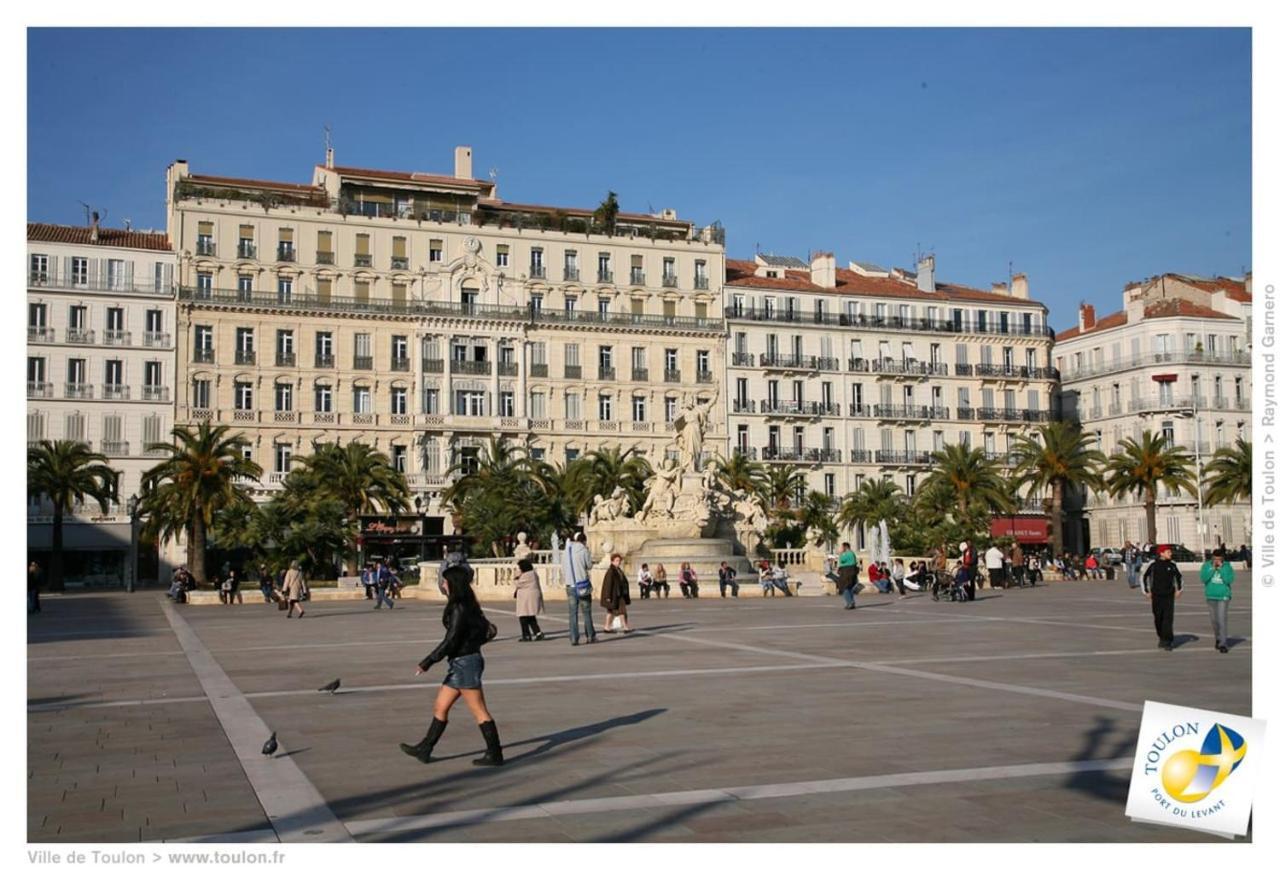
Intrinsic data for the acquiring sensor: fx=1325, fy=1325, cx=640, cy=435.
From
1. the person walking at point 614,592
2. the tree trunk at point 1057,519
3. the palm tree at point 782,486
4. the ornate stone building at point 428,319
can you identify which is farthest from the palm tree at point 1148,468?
the person walking at point 614,592

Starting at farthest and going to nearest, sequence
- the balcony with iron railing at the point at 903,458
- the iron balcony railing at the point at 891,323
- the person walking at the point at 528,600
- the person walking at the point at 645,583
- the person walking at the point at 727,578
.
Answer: the balcony with iron railing at the point at 903,458, the iron balcony railing at the point at 891,323, the person walking at the point at 727,578, the person walking at the point at 645,583, the person walking at the point at 528,600

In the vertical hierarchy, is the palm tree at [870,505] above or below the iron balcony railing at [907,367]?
below

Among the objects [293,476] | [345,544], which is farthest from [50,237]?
[345,544]

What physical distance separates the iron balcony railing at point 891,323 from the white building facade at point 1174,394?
18.2 ft

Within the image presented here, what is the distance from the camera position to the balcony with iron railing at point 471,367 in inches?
2864

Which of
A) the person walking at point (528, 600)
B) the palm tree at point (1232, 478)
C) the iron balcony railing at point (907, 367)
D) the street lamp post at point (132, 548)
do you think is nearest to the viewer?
the person walking at point (528, 600)

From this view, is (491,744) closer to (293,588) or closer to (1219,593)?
(1219,593)

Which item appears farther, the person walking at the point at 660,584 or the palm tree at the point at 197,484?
the palm tree at the point at 197,484

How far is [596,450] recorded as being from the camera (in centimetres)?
7406

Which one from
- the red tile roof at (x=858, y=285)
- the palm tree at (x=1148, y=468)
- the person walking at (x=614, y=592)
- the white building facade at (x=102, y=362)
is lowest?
the person walking at (x=614, y=592)

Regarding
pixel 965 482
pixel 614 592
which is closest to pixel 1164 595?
pixel 614 592

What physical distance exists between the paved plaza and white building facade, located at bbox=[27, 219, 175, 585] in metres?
45.2

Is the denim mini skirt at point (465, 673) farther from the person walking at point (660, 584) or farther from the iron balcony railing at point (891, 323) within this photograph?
the iron balcony railing at point (891, 323)
